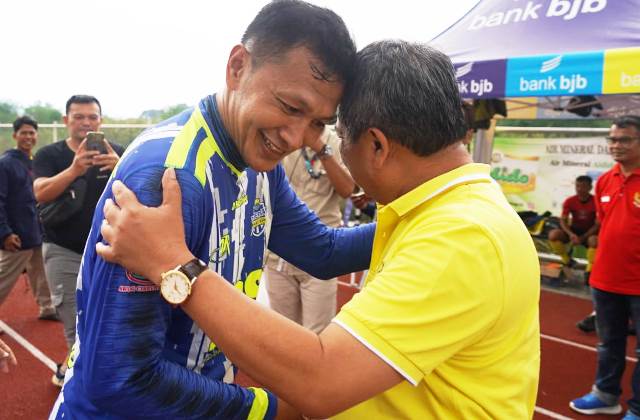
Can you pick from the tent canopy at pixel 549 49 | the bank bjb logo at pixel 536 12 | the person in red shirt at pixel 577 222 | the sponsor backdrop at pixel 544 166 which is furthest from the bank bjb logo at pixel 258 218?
the sponsor backdrop at pixel 544 166

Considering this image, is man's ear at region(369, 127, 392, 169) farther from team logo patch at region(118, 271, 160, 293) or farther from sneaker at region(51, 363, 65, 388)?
sneaker at region(51, 363, 65, 388)

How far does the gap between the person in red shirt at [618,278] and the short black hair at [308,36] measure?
3.76 meters

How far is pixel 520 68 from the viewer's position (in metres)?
4.74

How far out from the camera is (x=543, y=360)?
5352mm

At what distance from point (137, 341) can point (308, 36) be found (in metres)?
0.87

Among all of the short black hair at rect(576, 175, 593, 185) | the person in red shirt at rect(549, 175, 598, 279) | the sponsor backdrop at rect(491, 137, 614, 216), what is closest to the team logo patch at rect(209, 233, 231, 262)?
the person in red shirt at rect(549, 175, 598, 279)

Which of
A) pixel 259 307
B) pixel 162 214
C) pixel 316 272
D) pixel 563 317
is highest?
pixel 162 214

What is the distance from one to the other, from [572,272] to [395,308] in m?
8.34

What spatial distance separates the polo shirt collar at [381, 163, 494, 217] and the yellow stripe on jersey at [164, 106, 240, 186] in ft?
1.68

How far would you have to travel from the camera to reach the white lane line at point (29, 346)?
4910 millimetres

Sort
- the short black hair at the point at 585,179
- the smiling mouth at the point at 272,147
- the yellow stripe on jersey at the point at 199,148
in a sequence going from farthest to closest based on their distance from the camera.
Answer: the short black hair at the point at 585,179 < the smiling mouth at the point at 272,147 < the yellow stripe on jersey at the point at 199,148

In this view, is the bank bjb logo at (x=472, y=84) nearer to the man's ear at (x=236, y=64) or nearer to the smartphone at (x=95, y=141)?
the smartphone at (x=95, y=141)

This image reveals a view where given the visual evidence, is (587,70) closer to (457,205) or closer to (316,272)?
(316,272)

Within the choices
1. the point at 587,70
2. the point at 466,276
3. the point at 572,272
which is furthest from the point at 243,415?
the point at 572,272
